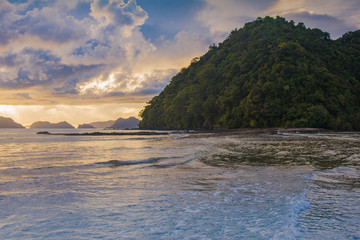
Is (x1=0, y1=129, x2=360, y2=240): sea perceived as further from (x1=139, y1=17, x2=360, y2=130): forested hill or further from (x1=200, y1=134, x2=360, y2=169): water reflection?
(x1=139, y1=17, x2=360, y2=130): forested hill

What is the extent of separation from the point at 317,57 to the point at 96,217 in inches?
3029

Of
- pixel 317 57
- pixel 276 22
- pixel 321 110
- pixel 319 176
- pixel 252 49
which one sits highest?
pixel 276 22

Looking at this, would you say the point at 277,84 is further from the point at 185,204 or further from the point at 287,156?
the point at 185,204

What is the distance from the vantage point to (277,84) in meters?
59.9

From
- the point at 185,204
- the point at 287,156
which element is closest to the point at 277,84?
the point at 287,156

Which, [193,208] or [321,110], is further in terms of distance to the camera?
[321,110]

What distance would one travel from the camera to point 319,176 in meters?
7.86

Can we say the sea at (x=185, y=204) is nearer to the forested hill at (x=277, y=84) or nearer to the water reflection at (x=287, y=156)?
the water reflection at (x=287, y=156)

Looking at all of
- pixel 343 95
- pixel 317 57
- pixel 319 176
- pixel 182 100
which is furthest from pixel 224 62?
pixel 319 176

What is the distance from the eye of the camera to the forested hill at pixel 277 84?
56656 mm

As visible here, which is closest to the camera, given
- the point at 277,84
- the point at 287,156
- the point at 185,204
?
the point at 185,204

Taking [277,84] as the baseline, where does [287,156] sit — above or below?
below

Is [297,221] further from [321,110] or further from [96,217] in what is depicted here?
[321,110]


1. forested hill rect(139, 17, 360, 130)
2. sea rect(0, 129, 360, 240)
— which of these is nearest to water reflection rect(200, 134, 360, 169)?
sea rect(0, 129, 360, 240)
